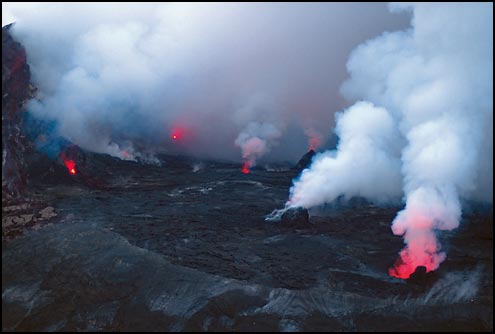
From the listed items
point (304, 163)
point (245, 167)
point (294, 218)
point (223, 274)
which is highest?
point (304, 163)

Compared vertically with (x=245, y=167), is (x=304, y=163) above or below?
above

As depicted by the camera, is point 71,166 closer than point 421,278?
No

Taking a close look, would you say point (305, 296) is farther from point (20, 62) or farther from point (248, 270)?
point (20, 62)

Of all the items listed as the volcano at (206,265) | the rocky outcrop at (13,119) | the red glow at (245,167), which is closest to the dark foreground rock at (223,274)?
the volcano at (206,265)

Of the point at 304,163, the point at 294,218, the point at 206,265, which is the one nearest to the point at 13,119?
the point at 206,265

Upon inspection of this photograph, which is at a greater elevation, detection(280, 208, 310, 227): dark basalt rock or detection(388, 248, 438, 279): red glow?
detection(280, 208, 310, 227): dark basalt rock

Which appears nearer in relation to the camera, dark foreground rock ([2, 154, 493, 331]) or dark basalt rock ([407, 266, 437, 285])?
dark foreground rock ([2, 154, 493, 331])

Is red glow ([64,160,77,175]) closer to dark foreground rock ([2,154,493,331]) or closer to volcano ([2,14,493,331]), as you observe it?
volcano ([2,14,493,331])

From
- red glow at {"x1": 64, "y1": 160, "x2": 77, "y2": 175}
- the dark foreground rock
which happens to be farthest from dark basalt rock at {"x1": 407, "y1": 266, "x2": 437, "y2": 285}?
red glow at {"x1": 64, "y1": 160, "x2": 77, "y2": 175}

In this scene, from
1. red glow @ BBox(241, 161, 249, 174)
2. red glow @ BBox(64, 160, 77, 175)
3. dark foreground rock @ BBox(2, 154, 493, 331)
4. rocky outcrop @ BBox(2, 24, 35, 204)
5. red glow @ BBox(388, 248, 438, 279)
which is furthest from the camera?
red glow @ BBox(241, 161, 249, 174)

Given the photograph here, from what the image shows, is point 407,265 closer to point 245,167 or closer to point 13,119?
point 13,119

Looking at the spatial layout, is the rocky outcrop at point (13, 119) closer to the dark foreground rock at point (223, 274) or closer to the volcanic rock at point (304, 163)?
the dark foreground rock at point (223, 274)
